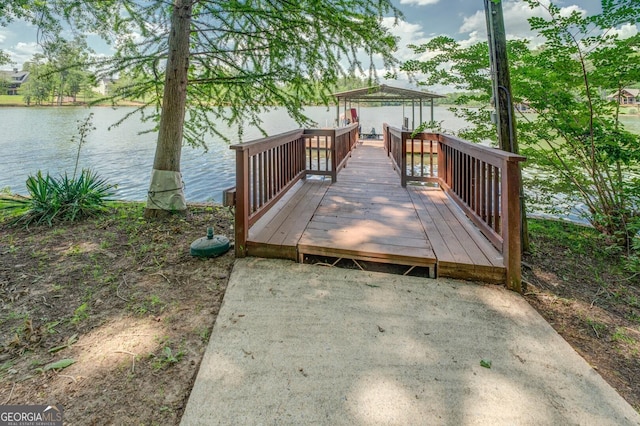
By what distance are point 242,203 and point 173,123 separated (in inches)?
65.7

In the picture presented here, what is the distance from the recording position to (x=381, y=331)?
197 cm

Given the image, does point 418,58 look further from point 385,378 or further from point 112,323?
point 112,323

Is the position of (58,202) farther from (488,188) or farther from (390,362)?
(488,188)

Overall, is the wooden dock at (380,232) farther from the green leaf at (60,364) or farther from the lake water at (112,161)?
the lake water at (112,161)

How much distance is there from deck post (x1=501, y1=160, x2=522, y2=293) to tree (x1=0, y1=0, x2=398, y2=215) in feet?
7.86

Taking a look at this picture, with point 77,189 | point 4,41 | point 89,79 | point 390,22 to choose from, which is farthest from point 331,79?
point 4,41

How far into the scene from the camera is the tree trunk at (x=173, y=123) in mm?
3766

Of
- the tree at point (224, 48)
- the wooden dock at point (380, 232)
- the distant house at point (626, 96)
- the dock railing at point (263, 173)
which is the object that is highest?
the tree at point (224, 48)

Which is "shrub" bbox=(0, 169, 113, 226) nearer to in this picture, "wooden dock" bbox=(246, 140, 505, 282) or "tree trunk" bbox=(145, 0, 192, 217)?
"tree trunk" bbox=(145, 0, 192, 217)

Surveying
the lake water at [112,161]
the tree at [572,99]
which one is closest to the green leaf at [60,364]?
the lake water at [112,161]

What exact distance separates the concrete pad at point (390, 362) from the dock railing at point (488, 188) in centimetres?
36

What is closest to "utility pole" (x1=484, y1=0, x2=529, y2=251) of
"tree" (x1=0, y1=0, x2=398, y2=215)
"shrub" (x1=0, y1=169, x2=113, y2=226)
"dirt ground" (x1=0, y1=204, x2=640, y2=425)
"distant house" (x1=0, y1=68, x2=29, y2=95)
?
"dirt ground" (x1=0, y1=204, x2=640, y2=425)

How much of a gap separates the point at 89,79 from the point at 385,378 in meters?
4.54

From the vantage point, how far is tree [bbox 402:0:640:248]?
3047 mm
